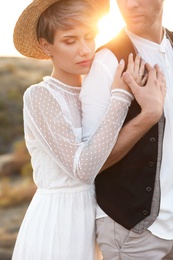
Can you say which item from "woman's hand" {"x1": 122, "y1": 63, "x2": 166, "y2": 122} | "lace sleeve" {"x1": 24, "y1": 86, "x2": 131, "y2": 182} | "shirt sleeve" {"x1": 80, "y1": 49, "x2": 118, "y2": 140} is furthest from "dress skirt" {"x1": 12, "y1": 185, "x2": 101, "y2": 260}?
"woman's hand" {"x1": 122, "y1": 63, "x2": 166, "y2": 122}

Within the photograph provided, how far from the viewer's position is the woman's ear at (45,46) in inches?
119

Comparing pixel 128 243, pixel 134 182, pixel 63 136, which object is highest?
pixel 63 136

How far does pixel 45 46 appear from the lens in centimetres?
305

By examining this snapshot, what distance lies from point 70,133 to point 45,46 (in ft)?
1.33

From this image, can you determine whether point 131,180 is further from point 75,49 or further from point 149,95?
point 75,49

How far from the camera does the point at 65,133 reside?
286cm

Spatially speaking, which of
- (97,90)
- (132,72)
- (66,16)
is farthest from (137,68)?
(66,16)

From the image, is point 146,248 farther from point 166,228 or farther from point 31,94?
point 31,94

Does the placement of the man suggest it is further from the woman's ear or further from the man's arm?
the woman's ear

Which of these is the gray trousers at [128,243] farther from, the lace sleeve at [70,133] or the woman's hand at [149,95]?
the woman's hand at [149,95]

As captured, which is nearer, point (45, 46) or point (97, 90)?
point (97, 90)

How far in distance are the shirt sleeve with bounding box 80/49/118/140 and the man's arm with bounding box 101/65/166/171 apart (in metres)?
0.08

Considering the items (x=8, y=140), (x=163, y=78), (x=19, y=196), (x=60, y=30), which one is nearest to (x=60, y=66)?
(x=60, y=30)

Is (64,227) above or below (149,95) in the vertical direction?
below
